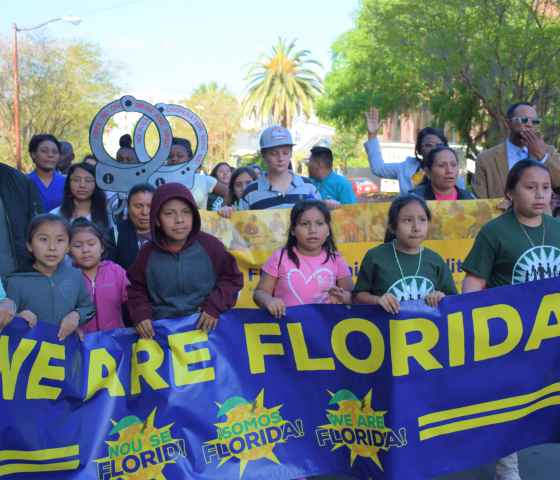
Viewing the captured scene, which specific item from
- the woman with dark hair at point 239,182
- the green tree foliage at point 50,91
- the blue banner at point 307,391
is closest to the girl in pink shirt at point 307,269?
the blue banner at point 307,391

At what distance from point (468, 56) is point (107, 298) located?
21.8 meters

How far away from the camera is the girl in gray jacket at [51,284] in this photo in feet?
12.6

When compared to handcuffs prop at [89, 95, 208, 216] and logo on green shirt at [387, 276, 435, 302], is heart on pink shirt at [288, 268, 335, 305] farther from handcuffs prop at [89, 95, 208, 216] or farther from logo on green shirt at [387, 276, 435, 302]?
handcuffs prop at [89, 95, 208, 216]

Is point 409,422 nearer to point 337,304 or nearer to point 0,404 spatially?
point 337,304

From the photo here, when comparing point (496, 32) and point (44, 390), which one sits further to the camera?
point (496, 32)

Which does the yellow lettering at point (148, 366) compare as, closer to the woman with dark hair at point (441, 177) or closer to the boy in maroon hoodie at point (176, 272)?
the boy in maroon hoodie at point (176, 272)

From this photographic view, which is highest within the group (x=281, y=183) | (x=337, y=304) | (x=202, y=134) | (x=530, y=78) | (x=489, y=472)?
(x=530, y=78)

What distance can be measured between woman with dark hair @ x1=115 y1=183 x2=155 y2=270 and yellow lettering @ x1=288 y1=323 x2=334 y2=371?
1.41 m

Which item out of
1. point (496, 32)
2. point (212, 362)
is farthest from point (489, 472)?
point (496, 32)

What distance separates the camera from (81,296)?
157 inches

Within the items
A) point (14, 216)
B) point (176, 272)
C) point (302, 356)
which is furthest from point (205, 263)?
point (14, 216)

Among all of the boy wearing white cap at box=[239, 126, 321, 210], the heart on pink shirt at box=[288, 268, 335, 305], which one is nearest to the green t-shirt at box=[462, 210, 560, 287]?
the heart on pink shirt at box=[288, 268, 335, 305]

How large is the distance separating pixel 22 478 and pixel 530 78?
912 inches

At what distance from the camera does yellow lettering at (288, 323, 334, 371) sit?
3.88 metres
